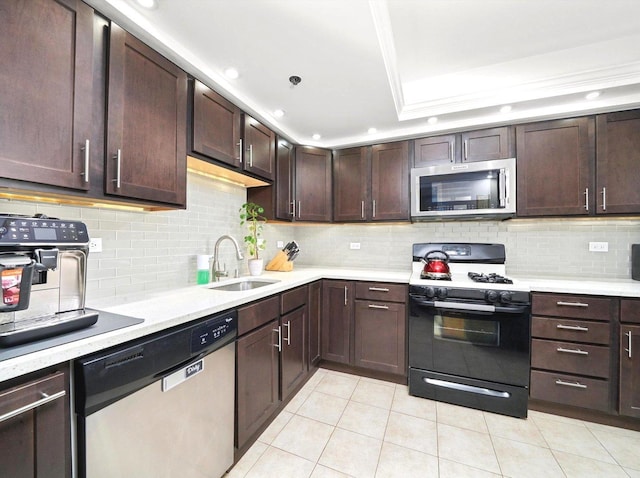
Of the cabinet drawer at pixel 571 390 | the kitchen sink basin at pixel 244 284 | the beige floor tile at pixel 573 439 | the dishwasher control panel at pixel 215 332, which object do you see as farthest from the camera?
the kitchen sink basin at pixel 244 284

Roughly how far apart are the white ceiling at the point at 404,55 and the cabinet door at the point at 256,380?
5.64 ft

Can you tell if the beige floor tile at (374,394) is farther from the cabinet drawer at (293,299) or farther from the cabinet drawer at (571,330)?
the cabinet drawer at (571,330)

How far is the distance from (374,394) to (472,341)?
92 cm

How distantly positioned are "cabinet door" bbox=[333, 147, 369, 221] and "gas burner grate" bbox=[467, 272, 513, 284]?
118 cm

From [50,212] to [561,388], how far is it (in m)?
3.38

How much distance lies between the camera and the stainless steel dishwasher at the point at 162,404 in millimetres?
907

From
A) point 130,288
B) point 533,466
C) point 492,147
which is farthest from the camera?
point 492,147

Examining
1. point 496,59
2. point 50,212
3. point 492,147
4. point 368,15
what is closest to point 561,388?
point 492,147

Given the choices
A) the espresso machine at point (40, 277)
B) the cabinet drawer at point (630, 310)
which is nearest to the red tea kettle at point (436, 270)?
the cabinet drawer at point (630, 310)

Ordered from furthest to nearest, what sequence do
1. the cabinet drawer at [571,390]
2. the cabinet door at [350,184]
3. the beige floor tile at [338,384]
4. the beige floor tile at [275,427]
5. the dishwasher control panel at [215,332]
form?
1. the cabinet door at [350,184]
2. the beige floor tile at [338,384]
3. the cabinet drawer at [571,390]
4. the beige floor tile at [275,427]
5. the dishwasher control panel at [215,332]

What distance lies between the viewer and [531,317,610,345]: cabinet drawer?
192 centimetres

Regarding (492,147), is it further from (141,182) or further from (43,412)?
(43,412)

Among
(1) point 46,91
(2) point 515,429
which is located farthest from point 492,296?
(1) point 46,91

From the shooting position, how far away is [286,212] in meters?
2.84
